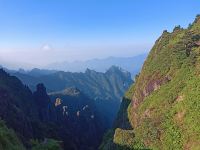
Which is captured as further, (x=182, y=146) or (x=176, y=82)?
(x=176, y=82)

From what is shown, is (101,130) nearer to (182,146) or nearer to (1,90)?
Result: (1,90)

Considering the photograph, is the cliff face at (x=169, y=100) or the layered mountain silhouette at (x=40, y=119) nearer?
the cliff face at (x=169, y=100)

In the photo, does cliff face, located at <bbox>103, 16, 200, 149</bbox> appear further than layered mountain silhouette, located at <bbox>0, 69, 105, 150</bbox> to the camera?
No

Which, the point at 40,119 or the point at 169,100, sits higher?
the point at 169,100

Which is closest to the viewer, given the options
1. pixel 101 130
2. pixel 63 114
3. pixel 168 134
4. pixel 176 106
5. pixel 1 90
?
pixel 168 134

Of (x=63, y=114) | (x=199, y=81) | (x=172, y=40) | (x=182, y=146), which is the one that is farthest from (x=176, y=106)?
(x=63, y=114)

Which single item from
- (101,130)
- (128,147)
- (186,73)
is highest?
(186,73)

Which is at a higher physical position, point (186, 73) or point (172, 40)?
point (172, 40)

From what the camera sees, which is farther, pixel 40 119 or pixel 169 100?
pixel 40 119
